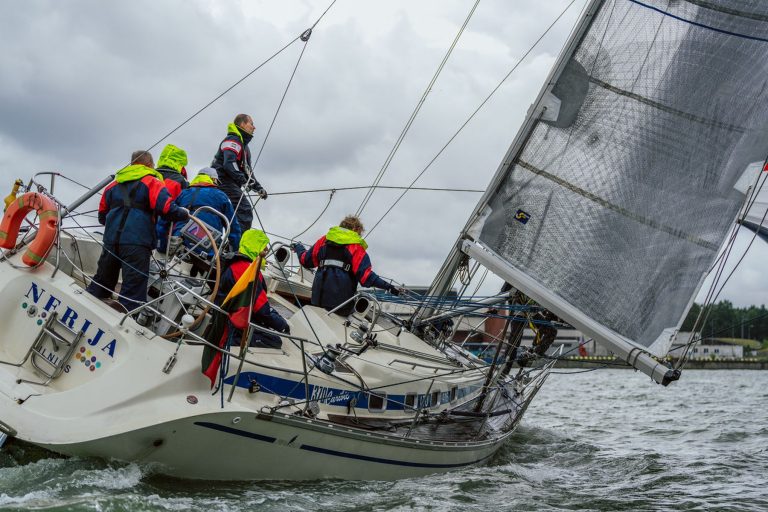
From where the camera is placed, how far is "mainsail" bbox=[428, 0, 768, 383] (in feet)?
22.5

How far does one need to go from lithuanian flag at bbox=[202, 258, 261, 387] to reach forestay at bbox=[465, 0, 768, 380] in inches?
118

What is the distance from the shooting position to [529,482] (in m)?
7.62

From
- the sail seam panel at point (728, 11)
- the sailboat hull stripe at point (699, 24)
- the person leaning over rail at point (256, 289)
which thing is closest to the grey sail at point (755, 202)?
the sailboat hull stripe at point (699, 24)

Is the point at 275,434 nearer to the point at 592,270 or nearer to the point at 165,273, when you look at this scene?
the point at 165,273

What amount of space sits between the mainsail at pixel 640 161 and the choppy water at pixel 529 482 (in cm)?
164

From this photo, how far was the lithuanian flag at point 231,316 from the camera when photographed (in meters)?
5.12

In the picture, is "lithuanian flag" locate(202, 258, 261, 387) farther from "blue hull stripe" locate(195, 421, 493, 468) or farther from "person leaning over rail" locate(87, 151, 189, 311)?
"person leaning over rail" locate(87, 151, 189, 311)

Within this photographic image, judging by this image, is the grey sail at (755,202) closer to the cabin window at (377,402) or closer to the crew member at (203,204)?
the cabin window at (377,402)

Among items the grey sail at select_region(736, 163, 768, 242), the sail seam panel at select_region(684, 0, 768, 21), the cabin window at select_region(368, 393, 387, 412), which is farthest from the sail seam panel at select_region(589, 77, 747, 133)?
the cabin window at select_region(368, 393, 387, 412)

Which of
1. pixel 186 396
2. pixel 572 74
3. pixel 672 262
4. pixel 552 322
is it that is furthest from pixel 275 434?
pixel 572 74

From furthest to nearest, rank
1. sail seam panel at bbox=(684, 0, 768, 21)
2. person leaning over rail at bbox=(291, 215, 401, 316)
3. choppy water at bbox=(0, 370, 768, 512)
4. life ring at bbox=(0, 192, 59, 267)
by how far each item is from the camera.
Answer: person leaning over rail at bbox=(291, 215, 401, 316)
sail seam panel at bbox=(684, 0, 768, 21)
life ring at bbox=(0, 192, 59, 267)
choppy water at bbox=(0, 370, 768, 512)

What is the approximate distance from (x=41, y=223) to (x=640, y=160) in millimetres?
5288

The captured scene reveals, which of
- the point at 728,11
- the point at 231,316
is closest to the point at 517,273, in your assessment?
the point at 728,11

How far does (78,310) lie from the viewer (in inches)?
221
